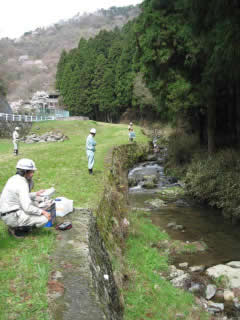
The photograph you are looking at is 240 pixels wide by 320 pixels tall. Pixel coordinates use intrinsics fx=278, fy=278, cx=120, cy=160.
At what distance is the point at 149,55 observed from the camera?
46.2 feet

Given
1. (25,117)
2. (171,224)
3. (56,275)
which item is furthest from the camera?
(25,117)

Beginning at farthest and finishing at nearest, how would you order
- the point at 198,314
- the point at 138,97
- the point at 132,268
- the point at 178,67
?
the point at 138,97
the point at 178,67
the point at 132,268
the point at 198,314

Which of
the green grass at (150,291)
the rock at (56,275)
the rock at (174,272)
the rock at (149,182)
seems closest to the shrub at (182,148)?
the rock at (149,182)

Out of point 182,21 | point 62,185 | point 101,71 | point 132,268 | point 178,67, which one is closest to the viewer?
point 132,268

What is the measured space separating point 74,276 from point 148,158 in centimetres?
2007

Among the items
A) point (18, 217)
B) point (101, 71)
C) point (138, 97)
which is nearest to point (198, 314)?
point (18, 217)

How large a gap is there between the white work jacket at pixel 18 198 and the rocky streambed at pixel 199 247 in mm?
3820

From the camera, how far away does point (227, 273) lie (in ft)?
22.2

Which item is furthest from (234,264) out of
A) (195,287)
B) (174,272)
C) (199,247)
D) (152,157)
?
(152,157)

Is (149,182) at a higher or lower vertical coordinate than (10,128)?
lower

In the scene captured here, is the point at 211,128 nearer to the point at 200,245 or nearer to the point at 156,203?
the point at 156,203

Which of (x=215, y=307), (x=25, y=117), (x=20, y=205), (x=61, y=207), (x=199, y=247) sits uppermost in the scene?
(x=25, y=117)

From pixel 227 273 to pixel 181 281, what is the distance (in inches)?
46.8

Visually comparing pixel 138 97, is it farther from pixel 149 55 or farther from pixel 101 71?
pixel 149 55
